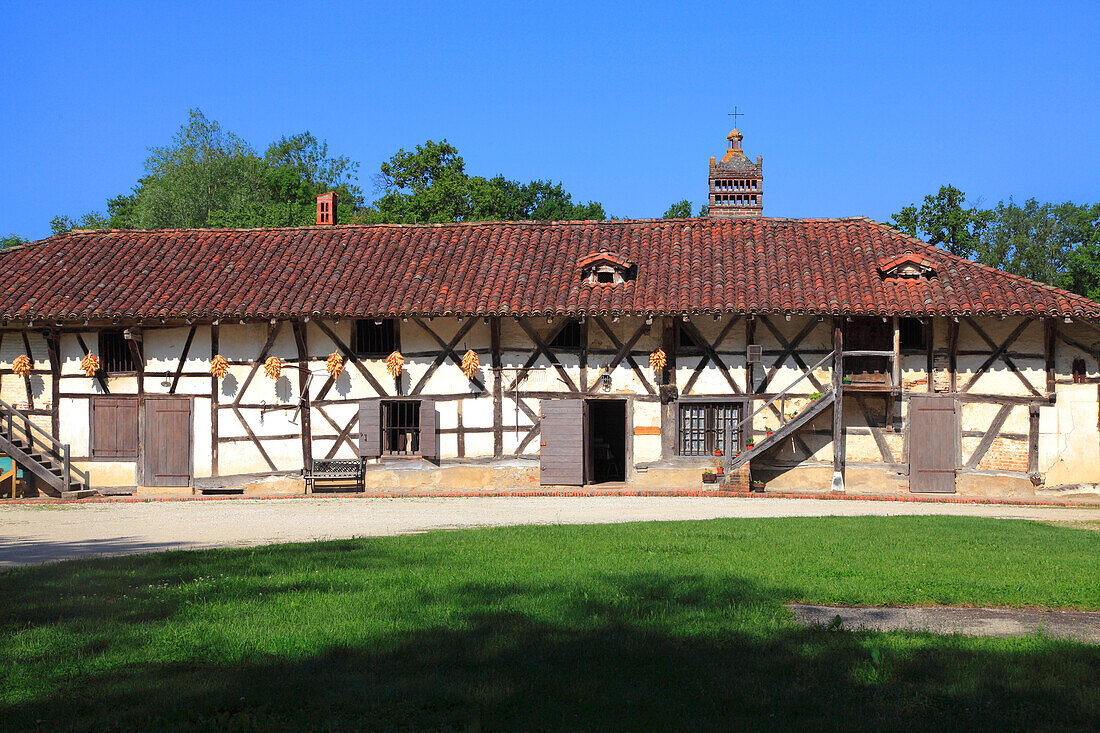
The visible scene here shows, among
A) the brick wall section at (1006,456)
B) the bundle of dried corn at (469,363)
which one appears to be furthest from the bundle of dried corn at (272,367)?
the brick wall section at (1006,456)

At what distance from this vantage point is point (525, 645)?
7551 mm

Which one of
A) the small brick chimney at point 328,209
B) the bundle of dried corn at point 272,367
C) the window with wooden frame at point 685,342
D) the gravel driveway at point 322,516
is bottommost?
the gravel driveway at point 322,516

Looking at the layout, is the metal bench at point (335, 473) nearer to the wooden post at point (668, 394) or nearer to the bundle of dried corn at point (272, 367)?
Answer: the bundle of dried corn at point (272, 367)

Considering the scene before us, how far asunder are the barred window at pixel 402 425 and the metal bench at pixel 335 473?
888mm

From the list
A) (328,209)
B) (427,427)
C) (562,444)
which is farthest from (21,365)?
(562,444)

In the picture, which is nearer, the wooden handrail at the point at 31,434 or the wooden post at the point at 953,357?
the wooden post at the point at 953,357

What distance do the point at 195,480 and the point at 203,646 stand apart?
61.1 feet

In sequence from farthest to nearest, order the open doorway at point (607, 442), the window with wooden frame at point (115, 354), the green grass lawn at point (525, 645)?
the open doorway at point (607, 442) < the window with wooden frame at point (115, 354) < the green grass lawn at point (525, 645)

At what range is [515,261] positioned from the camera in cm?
2631

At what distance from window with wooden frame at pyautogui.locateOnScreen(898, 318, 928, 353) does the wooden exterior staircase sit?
19959mm

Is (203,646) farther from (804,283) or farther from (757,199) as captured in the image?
(757,199)

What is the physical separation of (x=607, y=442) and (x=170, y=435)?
11.8 meters

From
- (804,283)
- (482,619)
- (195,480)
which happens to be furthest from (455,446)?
(482,619)

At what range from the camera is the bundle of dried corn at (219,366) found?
80.6 ft
